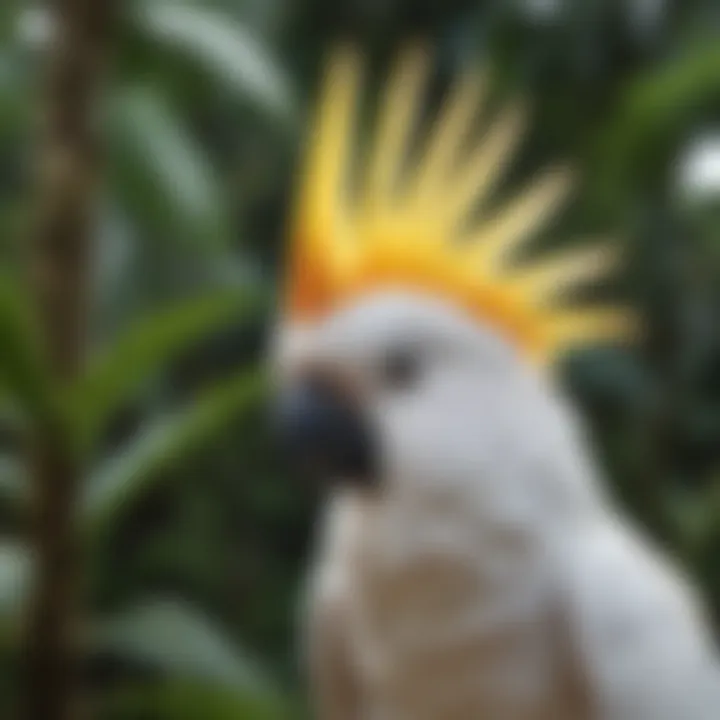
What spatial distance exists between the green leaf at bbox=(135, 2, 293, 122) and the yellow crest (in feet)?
0.28

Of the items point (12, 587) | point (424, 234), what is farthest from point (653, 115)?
point (12, 587)

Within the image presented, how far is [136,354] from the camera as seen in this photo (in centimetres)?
89

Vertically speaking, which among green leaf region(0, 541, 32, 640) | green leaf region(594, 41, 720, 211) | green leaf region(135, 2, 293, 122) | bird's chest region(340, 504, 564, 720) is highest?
green leaf region(594, 41, 720, 211)

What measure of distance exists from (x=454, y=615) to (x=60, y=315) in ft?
0.87

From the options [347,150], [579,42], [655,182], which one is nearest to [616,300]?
[655,182]

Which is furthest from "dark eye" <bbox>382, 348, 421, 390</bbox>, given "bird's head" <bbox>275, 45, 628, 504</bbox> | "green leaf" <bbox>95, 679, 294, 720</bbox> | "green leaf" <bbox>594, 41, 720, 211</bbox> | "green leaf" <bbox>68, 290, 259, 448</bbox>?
"green leaf" <bbox>594, 41, 720, 211</bbox>

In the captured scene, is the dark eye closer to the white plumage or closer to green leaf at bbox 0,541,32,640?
the white plumage

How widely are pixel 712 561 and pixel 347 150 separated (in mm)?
611

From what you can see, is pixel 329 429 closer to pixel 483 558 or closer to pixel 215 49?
pixel 483 558

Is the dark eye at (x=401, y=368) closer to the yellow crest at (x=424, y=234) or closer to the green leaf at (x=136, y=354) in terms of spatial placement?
the yellow crest at (x=424, y=234)

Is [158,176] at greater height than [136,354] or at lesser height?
greater

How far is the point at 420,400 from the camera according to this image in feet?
2.63

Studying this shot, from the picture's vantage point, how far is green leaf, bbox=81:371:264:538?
36.8 inches

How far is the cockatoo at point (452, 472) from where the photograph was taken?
Result: 79 cm
